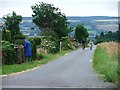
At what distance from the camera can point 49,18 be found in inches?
2749

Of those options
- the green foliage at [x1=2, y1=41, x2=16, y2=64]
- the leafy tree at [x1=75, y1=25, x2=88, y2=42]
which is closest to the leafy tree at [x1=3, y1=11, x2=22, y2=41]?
the green foliage at [x1=2, y1=41, x2=16, y2=64]

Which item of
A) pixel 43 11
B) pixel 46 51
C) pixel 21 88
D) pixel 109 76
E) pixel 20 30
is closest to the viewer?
pixel 21 88

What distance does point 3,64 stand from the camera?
70.0ft

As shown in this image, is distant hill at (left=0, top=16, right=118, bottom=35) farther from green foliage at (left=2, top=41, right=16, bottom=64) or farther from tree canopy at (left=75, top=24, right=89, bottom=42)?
tree canopy at (left=75, top=24, right=89, bottom=42)

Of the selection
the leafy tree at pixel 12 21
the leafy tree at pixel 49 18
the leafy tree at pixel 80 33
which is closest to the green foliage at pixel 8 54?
the leafy tree at pixel 12 21

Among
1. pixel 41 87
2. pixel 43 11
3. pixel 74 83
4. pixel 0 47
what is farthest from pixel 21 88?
pixel 43 11

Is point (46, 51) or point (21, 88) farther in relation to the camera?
point (46, 51)

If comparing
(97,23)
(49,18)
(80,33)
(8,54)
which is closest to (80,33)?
(80,33)

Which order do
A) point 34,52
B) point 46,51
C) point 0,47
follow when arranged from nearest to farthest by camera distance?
point 0,47 → point 34,52 → point 46,51

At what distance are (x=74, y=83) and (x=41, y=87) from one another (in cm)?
158

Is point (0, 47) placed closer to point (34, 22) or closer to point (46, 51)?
point (46, 51)

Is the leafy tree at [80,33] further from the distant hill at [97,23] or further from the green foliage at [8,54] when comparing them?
the green foliage at [8,54]

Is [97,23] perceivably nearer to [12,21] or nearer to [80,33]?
[12,21]

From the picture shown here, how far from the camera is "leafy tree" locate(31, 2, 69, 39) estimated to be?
6994 cm
